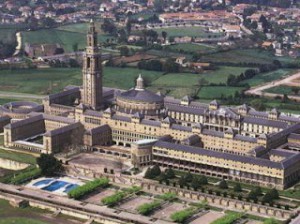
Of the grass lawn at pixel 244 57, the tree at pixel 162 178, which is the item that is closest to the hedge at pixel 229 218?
the tree at pixel 162 178

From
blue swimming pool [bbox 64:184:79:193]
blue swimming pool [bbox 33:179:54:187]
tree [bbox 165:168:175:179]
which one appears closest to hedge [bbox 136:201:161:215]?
tree [bbox 165:168:175:179]

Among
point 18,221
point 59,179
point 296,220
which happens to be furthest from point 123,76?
point 296,220

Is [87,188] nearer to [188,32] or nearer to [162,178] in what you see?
[162,178]

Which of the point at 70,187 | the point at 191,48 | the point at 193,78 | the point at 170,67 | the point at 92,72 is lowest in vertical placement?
the point at 70,187

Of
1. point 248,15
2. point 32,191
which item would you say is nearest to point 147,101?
point 32,191

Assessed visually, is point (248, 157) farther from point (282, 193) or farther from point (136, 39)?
point (136, 39)

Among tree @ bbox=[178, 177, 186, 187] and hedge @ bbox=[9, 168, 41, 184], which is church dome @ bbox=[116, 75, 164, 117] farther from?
tree @ bbox=[178, 177, 186, 187]
